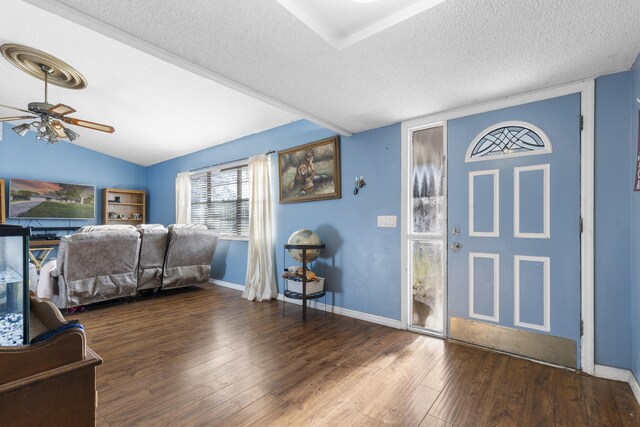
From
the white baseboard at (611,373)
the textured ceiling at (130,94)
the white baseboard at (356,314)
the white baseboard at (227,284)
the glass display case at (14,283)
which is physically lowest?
the white baseboard at (227,284)

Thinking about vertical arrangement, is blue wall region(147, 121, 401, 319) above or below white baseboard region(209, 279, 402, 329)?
above

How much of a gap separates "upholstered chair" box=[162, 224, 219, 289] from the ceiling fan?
165 centimetres

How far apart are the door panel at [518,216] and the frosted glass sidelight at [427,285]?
0.19 meters

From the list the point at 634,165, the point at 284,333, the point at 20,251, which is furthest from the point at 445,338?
the point at 20,251

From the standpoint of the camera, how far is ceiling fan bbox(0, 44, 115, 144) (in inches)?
116

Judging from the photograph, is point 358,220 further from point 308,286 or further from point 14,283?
point 14,283

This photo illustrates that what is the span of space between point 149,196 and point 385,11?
7.27 m

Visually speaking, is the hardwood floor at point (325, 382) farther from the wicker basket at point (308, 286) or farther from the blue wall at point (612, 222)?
the wicker basket at point (308, 286)

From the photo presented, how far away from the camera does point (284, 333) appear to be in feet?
9.39

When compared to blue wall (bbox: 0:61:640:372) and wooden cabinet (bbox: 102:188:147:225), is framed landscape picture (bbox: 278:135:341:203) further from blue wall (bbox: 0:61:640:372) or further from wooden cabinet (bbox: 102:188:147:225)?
wooden cabinet (bbox: 102:188:147:225)

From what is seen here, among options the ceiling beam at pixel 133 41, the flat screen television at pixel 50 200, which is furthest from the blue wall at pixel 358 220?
the flat screen television at pixel 50 200

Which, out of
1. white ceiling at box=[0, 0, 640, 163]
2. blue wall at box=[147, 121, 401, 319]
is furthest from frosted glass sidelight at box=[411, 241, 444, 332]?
white ceiling at box=[0, 0, 640, 163]

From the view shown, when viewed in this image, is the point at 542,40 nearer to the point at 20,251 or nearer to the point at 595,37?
the point at 595,37

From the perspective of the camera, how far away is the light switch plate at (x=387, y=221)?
3119 mm
